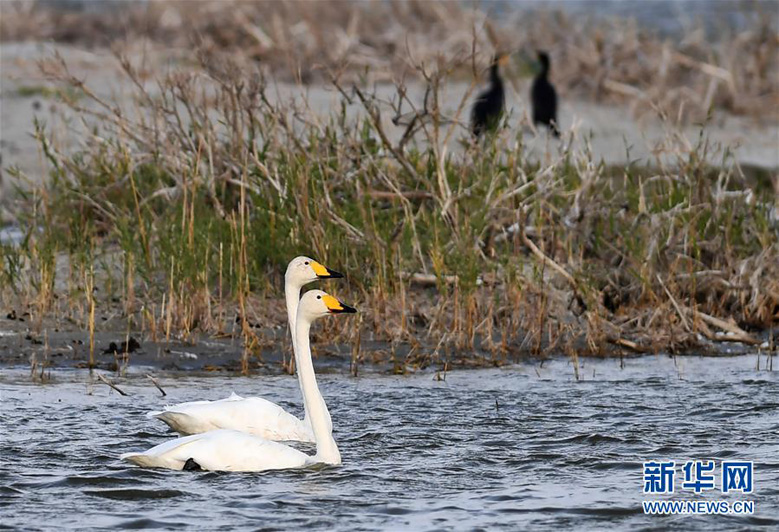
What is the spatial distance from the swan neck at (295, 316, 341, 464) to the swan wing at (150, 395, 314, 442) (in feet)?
0.70

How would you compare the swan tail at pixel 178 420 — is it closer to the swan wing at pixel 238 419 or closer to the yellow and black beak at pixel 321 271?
the swan wing at pixel 238 419

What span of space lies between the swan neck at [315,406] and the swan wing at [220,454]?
123mm

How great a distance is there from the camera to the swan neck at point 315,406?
6195mm

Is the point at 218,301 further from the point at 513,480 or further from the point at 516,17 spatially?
the point at 516,17

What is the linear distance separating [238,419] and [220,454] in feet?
2.32

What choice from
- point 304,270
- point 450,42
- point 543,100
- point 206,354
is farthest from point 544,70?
point 304,270

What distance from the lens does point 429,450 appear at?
6.48m

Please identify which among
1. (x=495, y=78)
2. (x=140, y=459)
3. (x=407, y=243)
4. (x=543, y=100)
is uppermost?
(x=495, y=78)

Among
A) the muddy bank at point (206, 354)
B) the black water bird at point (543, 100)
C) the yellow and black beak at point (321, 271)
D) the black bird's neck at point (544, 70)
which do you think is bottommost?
the muddy bank at point (206, 354)

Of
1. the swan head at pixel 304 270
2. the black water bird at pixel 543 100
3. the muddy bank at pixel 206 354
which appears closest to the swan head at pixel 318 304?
the swan head at pixel 304 270

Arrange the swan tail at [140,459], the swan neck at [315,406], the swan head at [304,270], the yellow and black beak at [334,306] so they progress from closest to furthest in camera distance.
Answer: the swan tail at [140,459]
the swan neck at [315,406]
the yellow and black beak at [334,306]
the swan head at [304,270]

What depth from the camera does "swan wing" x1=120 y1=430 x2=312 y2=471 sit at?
6004mm

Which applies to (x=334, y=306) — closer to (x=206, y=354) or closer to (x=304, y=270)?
(x=304, y=270)

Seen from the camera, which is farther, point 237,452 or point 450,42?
point 450,42
